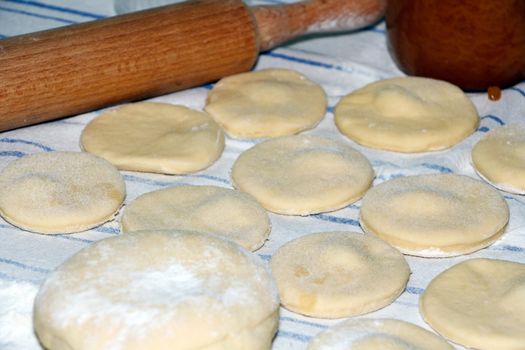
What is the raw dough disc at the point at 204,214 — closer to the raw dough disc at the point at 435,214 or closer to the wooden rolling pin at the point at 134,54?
the raw dough disc at the point at 435,214

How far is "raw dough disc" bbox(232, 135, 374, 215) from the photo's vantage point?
5.44 feet

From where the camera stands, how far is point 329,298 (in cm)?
142

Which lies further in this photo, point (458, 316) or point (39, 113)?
point (39, 113)

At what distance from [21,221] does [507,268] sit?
2.72 feet

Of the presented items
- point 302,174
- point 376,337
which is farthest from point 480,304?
point 302,174

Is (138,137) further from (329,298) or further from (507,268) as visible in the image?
(507,268)

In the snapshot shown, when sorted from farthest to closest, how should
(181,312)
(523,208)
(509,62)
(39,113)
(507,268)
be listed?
(509,62)
(39,113)
(523,208)
(507,268)
(181,312)

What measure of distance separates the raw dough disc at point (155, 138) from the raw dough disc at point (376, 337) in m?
0.53

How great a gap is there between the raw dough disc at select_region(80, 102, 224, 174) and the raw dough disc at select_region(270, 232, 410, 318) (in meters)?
0.34

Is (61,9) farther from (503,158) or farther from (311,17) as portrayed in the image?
(503,158)

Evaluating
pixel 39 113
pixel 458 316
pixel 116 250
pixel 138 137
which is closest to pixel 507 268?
pixel 458 316

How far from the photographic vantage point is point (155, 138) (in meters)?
1.84

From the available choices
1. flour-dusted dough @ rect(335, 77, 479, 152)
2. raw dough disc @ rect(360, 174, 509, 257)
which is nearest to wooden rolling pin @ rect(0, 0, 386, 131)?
flour-dusted dough @ rect(335, 77, 479, 152)

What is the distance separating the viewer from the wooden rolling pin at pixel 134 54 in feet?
5.93
